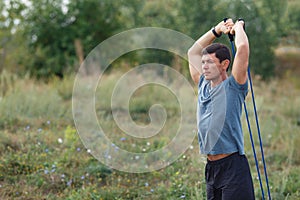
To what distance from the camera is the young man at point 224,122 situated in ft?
8.68

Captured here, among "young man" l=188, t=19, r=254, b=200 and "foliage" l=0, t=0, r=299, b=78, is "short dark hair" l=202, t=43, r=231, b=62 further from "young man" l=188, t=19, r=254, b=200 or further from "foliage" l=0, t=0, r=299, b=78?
"foliage" l=0, t=0, r=299, b=78

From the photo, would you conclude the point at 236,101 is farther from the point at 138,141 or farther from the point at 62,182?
the point at 138,141

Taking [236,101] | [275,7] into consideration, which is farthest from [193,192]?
[275,7]

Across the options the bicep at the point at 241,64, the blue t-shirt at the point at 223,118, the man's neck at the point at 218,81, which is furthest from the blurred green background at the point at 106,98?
the bicep at the point at 241,64

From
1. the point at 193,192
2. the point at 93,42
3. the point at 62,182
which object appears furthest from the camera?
the point at 93,42

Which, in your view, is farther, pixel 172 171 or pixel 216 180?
pixel 172 171

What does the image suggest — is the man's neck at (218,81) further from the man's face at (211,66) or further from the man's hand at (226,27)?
the man's hand at (226,27)

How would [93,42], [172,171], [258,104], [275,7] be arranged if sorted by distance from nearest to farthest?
1. [172,171]
2. [258,104]
3. [93,42]
4. [275,7]

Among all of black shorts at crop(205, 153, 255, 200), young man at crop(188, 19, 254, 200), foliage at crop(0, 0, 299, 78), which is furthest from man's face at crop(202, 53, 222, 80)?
foliage at crop(0, 0, 299, 78)

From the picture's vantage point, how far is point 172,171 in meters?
4.52

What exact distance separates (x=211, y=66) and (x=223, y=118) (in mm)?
330

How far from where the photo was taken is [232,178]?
2684 mm

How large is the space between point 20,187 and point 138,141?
67.6 inches

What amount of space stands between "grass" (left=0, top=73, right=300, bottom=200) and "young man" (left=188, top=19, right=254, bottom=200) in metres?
0.97
